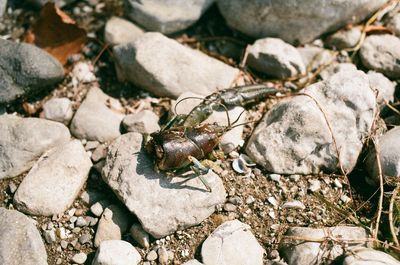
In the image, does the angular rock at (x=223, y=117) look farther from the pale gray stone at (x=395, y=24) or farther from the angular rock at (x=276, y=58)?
the pale gray stone at (x=395, y=24)

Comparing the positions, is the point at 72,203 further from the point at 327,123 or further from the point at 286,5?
the point at 286,5

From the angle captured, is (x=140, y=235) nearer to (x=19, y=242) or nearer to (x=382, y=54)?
(x=19, y=242)

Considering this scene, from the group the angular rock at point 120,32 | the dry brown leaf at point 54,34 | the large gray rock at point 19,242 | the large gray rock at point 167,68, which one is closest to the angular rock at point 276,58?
the large gray rock at point 167,68

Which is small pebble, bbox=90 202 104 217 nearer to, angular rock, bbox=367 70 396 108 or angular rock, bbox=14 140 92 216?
angular rock, bbox=14 140 92 216

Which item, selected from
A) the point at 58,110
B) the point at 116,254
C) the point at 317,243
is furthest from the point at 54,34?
the point at 317,243

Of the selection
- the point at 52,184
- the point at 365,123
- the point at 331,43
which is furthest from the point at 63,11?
the point at 365,123

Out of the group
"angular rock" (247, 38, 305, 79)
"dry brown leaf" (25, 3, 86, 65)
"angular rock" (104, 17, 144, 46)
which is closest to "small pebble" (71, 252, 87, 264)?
"dry brown leaf" (25, 3, 86, 65)
